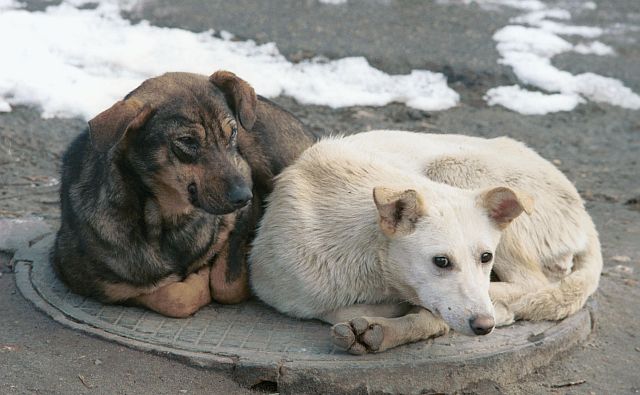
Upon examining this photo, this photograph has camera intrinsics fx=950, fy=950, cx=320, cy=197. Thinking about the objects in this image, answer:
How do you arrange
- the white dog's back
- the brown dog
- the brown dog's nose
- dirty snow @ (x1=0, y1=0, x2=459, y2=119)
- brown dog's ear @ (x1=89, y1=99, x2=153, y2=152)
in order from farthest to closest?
dirty snow @ (x1=0, y1=0, x2=459, y2=119)
the white dog's back
the brown dog
brown dog's ear @ (x1=89, y1=99, x2=153, y2=152)
the brown dog's nose

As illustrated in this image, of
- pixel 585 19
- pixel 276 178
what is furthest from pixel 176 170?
pixel 585 19

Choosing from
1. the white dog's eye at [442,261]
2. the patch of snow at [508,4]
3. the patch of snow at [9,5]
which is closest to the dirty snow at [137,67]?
the patch of snow at [9,5]

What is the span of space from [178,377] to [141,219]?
935 mm

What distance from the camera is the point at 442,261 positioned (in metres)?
4.58

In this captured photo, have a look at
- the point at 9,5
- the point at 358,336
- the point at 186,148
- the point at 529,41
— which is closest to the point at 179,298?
the point at 186,148

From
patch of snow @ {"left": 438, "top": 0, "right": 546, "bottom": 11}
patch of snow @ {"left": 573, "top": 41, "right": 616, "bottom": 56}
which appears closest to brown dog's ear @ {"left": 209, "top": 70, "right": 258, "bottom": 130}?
patch of snow @ {"left": 573, "top": 41, "right": 616, "bottom": 56}

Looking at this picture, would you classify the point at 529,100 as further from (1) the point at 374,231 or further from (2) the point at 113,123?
(2) the point at 113,123

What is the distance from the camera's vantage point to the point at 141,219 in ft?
16.6

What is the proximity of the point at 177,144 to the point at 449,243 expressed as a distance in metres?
1.42

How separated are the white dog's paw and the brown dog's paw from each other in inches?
29.5

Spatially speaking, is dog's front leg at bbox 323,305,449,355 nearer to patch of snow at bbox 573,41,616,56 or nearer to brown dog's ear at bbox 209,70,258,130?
brown dog's ear at bbox 209,70,258,130

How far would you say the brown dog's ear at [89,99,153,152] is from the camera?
179 inches

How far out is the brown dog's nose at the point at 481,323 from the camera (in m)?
4.34

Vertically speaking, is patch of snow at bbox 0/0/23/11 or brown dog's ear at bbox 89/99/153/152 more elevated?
brown dog's ear at bbox 89/99/153/152
